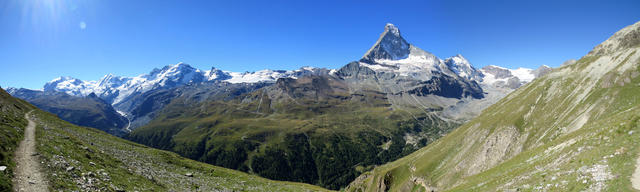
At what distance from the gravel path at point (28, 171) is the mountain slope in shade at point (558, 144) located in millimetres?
46538

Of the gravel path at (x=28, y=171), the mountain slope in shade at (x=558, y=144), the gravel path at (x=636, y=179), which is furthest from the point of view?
the mountain slope in shade at (x=558, y=144)

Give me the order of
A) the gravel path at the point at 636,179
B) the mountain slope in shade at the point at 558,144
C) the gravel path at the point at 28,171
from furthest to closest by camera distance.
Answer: the mountain slope in shade at the point at 558,144 → the gravel path at the point at 28,171 → the gravel path at the point at 636,179

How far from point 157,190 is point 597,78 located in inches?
4503

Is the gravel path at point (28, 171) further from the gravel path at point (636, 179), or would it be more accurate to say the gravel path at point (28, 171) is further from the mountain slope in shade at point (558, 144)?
the gravel path at point (636, 179)

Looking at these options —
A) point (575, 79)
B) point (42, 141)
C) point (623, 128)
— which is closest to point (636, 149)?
point (623, 128)

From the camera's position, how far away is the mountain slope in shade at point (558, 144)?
2439 cm

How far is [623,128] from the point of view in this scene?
2791 centimetres

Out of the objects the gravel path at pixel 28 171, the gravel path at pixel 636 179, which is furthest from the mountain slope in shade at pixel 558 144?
the gravel path at pixel 28 171

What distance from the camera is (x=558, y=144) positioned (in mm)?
37812

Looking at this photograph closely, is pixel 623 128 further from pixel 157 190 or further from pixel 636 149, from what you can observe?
pixel 157 190

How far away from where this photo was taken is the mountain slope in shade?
24391mm

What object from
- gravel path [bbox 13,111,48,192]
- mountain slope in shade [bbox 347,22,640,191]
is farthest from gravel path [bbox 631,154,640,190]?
gravel path [bbox 13,111,48,192]

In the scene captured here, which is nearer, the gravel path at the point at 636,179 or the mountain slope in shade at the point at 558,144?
the gravel path at the point at 636,179

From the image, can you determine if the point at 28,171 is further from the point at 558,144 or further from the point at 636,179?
the point at 558,144
